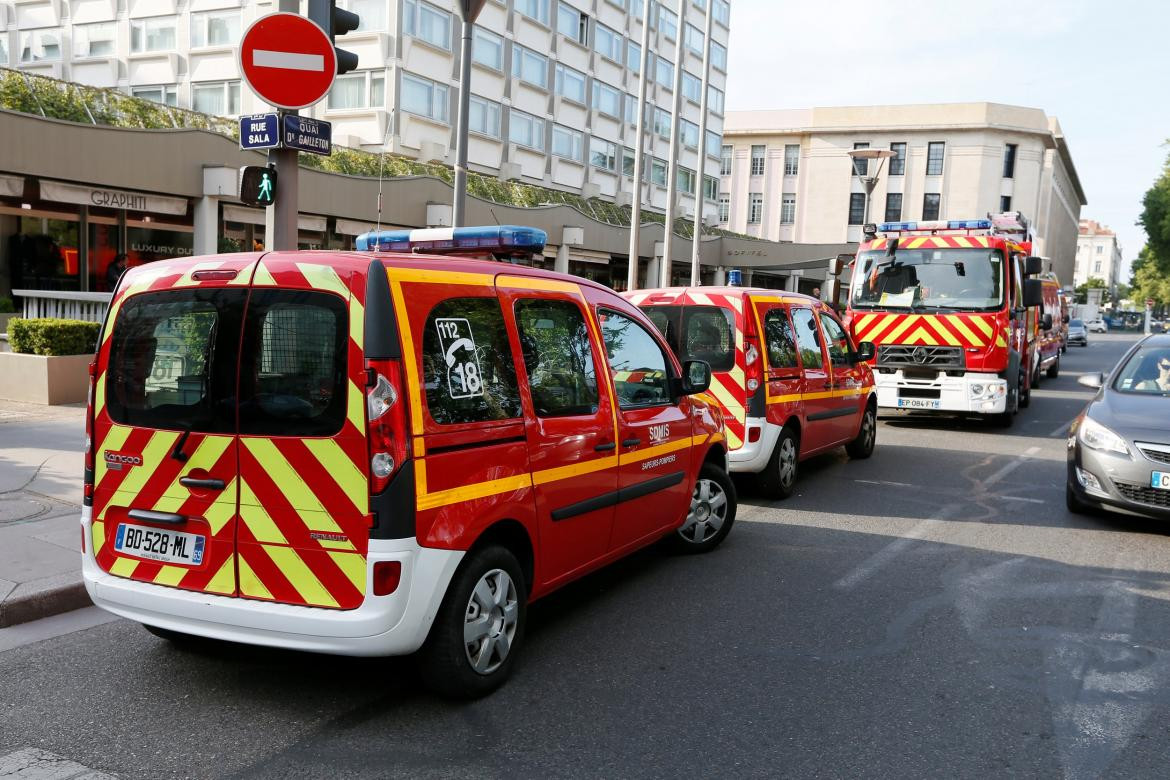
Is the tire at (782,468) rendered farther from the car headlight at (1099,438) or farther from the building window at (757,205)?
the building window at (757,205)

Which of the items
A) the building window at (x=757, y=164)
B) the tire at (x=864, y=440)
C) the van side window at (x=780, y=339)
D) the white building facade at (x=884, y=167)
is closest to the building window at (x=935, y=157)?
the white building facade at (x=884, y=167)

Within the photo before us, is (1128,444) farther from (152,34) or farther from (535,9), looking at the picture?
(152,34)

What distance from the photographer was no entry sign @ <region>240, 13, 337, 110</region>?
265 inches

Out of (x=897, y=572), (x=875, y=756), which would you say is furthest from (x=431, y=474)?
(x=897, y=572)

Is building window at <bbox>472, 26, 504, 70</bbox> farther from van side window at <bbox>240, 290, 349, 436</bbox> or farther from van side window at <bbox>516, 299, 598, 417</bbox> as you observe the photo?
van side window at <bbox>240, 290, 349, 436</bbox>

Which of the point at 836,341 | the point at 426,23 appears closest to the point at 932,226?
the point at 836,341

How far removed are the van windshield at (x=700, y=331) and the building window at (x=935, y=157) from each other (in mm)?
69527

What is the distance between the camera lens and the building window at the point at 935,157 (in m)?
71.6

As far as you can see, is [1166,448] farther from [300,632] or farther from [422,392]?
[300,632]

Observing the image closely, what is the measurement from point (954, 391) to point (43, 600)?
37.9 feet

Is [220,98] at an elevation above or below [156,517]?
above

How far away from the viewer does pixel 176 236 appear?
2384 centimetres

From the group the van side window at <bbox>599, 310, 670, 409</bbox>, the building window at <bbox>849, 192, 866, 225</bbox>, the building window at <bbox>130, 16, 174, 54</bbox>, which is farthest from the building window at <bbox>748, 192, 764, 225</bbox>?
the van side window at <bbox>599, 310, 670, 409</bbox>

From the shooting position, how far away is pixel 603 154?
139ft
